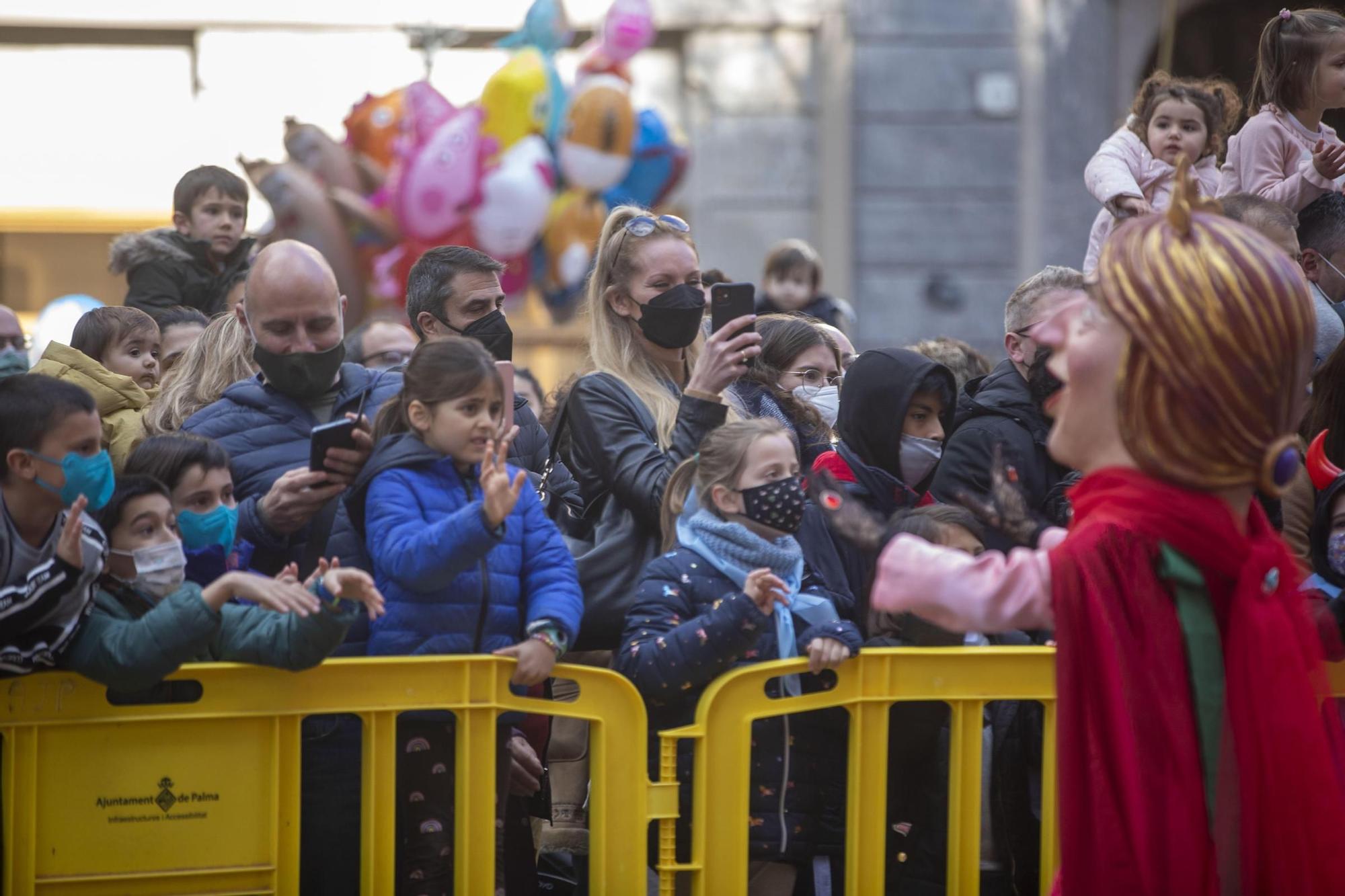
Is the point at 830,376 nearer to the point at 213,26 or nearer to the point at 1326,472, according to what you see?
the point at 1326,472

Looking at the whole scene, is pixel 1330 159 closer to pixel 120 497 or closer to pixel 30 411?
pixel 120 497

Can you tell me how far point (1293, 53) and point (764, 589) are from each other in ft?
9.77

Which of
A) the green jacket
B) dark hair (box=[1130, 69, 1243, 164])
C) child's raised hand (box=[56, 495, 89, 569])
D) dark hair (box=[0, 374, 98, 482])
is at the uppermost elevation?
dark hair (box=[1130, 69, 1243, 164])

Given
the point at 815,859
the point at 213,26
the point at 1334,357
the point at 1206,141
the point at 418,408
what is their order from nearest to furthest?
the point at 418,408 → the point at 815,859 → the point at 1334,357 → the point at 1206,141 → the point at 213,26

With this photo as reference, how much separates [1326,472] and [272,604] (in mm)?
2510

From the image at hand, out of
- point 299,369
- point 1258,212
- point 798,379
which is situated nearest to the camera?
point 299,369

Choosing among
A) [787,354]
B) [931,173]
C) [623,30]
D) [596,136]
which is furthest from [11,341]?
[931,173]

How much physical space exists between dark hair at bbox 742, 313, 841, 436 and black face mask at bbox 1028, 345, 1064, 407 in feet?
1.96

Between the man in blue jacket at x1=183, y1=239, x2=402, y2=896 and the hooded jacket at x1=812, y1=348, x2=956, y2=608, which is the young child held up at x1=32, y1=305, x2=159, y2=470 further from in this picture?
the hooded jacket at x1=812, y1=348, x2=956, y2=608

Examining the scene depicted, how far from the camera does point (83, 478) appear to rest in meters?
3.38

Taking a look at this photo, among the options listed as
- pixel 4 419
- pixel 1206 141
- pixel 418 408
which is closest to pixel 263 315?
pixel 418 408

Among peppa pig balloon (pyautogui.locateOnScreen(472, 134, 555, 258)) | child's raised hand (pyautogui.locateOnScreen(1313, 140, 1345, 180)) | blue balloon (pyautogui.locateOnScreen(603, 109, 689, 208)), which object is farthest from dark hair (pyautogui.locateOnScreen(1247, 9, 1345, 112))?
blue balloon (pyautogui.locateOnScreen(603, 109, 689, 208))

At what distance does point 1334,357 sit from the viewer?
464cm

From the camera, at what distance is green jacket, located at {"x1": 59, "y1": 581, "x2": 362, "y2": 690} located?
3342mm
